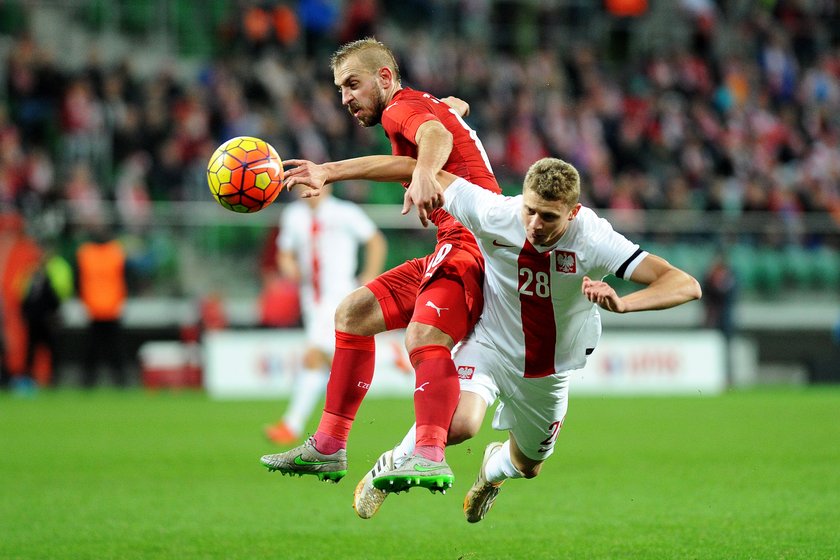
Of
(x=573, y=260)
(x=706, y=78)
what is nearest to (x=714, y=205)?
(x=706, y=78)

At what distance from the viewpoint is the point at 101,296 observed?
16.8 meters

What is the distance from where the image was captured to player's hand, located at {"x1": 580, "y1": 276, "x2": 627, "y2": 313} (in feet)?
16.1

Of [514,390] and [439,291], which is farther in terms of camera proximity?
[514,390]

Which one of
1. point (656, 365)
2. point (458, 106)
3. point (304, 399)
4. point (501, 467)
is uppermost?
point (458, 106)

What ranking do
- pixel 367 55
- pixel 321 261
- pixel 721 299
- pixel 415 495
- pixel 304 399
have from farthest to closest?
pixel 721 299
pixel 321 261
pixel 304 399
pixel 415 495
pixel 367 55

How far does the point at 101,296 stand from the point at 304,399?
6376mm

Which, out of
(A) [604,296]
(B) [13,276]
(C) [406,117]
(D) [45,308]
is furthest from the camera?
(B) [13,276]

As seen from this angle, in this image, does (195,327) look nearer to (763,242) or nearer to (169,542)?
(763,242)

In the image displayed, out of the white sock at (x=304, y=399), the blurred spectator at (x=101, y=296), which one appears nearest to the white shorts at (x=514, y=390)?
the white sock at (x=304, y=399)

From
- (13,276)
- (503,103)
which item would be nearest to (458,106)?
(13,276)

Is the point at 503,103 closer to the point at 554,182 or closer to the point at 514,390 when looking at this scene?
the point at 514,390

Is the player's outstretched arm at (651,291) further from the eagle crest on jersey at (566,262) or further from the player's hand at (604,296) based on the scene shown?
the eagle crest on jersey at (566,262)

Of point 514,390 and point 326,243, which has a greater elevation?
point 326,243

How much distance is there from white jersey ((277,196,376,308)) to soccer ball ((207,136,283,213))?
5.73 metres
